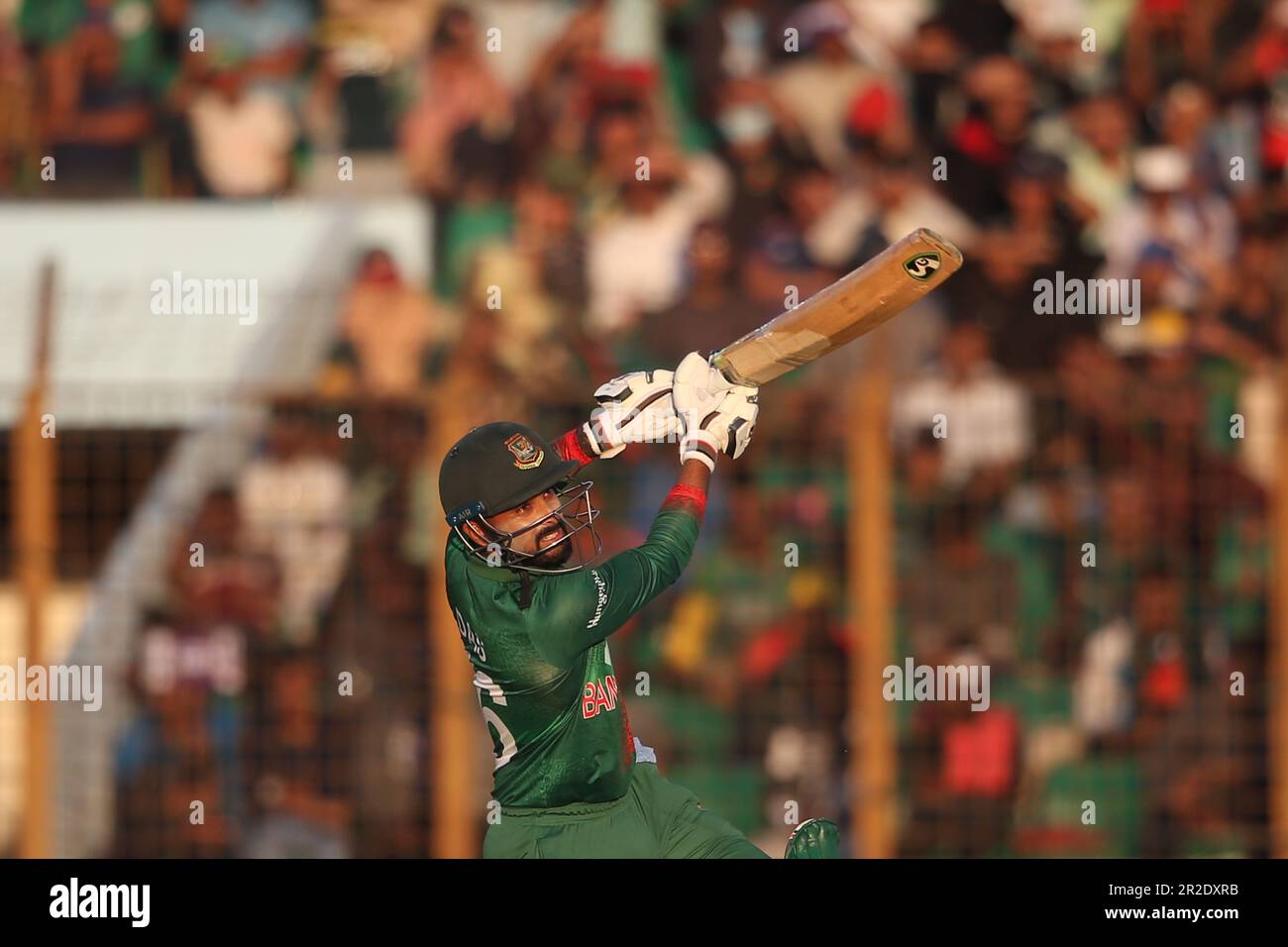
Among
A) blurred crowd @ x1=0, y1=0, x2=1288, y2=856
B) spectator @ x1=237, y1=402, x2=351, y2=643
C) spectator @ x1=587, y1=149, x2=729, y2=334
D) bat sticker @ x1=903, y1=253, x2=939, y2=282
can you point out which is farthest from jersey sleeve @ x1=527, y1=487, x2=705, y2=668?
spectator @ x1=587, y1=149, x2=729, y2=334

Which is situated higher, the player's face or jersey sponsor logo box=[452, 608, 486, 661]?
the player's face

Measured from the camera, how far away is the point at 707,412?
5.78 meters

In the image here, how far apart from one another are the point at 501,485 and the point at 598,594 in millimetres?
353

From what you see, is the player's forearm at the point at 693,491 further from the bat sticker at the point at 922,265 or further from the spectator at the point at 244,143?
the spectator at the point at 244,143

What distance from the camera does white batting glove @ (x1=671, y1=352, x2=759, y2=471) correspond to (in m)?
5.75

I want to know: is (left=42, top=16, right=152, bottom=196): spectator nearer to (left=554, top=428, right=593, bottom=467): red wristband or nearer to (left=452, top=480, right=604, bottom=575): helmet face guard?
(left=554, top=428, right=593, bottom=467): red wristband

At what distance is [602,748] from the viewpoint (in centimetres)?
582

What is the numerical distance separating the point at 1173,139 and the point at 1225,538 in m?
2.18

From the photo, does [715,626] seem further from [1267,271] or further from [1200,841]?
[1267,271]

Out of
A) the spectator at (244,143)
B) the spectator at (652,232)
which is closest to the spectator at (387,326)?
the spectator at (652,232)

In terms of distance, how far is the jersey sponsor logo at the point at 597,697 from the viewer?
5.80 m

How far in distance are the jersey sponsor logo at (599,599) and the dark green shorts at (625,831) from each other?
1.83ft

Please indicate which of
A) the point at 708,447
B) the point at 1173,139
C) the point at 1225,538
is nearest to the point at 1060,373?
the point at 1225,538

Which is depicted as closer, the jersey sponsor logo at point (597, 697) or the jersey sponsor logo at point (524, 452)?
the jersey sponsor logo at point (524, 452)
